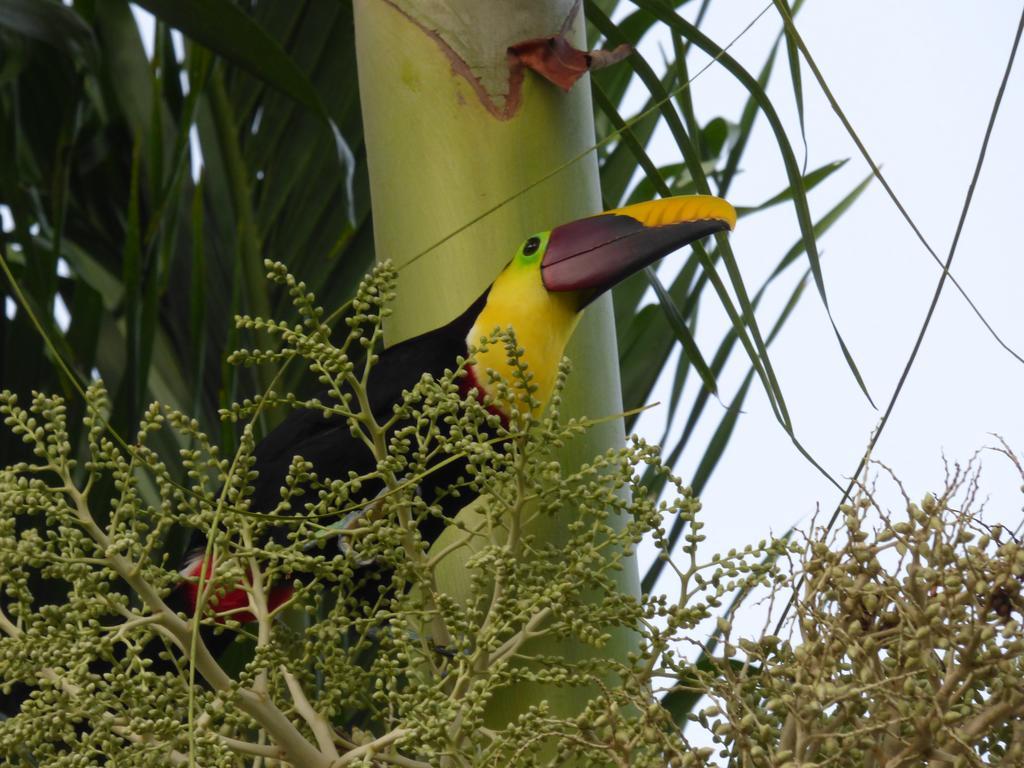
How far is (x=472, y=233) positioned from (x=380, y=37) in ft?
0.43

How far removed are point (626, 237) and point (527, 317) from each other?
3.4 inches

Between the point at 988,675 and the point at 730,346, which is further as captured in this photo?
the point at 730,346

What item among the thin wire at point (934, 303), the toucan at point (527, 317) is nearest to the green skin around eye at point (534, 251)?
the toucan at point (527, 317)

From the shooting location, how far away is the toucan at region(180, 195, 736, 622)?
760mm

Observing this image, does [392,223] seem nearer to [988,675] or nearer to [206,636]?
[206,636]

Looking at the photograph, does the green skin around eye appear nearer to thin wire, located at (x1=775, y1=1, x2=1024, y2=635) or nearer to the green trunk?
the green trunk

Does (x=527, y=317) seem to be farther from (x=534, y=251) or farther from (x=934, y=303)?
(x=934, y=303)

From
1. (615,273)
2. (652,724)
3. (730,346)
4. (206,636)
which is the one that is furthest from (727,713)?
(730,346)

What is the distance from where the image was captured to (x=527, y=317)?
818 mm

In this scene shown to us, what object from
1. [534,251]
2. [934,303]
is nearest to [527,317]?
[534,251]

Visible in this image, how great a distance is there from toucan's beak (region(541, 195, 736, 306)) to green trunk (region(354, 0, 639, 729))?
0.02 metres

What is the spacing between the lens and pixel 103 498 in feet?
3.58

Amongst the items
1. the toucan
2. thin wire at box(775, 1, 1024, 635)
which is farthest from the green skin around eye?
thin wire at box(775, 1, 1024, 635)

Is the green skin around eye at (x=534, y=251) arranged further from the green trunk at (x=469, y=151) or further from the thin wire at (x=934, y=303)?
the thin wire at (x=934, y=303)
